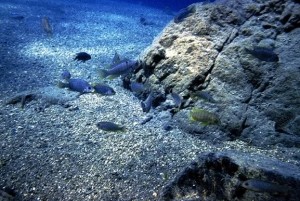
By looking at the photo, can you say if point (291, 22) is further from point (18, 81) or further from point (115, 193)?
point (18, 81)

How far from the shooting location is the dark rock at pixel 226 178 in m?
3.20

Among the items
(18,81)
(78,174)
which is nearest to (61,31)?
(18,81)

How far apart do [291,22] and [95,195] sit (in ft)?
16.2

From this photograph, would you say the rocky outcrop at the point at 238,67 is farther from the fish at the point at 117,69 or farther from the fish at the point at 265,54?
the fish at the point at 117,69

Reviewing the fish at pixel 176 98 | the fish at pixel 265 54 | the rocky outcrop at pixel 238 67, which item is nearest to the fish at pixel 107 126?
the fish at pixel 176 98

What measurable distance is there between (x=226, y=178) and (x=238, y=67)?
2669 mm

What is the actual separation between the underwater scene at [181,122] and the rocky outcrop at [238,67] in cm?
2

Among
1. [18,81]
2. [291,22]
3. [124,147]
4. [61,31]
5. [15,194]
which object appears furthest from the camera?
[61,31]

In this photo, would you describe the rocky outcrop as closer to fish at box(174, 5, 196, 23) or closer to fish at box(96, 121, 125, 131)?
fish at box(174, 5, 196, 23)

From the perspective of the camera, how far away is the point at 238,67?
5402 mm

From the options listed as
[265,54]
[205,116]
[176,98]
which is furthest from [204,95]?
[265,54]

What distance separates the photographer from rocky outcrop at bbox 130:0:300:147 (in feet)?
16.1

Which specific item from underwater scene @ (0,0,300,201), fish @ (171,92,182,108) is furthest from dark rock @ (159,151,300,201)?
fish @ (171,92,182,108)

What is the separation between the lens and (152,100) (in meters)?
6.23
